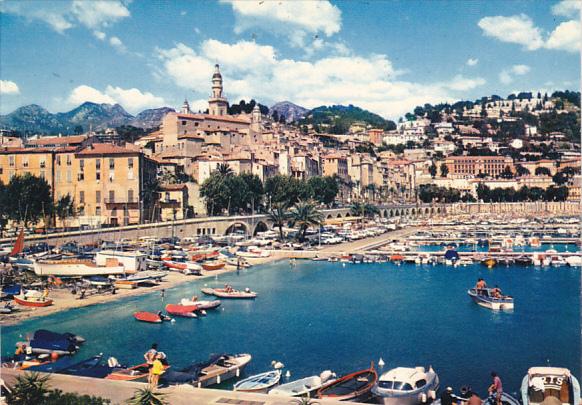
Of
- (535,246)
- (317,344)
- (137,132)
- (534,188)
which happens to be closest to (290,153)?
(535,246)

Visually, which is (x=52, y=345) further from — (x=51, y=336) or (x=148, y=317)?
(x=148, y=317)

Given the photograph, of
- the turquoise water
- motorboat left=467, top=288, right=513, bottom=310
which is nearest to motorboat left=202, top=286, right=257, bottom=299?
the turquoise water

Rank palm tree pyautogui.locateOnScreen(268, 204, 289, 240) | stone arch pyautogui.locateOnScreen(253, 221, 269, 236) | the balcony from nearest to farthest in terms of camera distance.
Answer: the balcony < palm tree pyautogui.locateOnScreen(268, 204, 289, 240) < stone arch pyautogui.locateOnScreen(253, 221, 269, 236)

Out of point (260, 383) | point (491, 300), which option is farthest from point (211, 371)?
point (491, 300)

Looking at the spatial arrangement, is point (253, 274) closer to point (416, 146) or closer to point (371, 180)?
point (371, 180)

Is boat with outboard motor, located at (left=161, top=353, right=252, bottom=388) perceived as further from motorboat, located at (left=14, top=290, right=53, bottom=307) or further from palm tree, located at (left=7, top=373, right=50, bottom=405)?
motorboat, located at (left=14, top=290, right=53, bottom=307)

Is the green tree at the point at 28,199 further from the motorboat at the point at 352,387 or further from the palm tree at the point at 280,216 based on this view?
the motorboat at the point at 352,387
